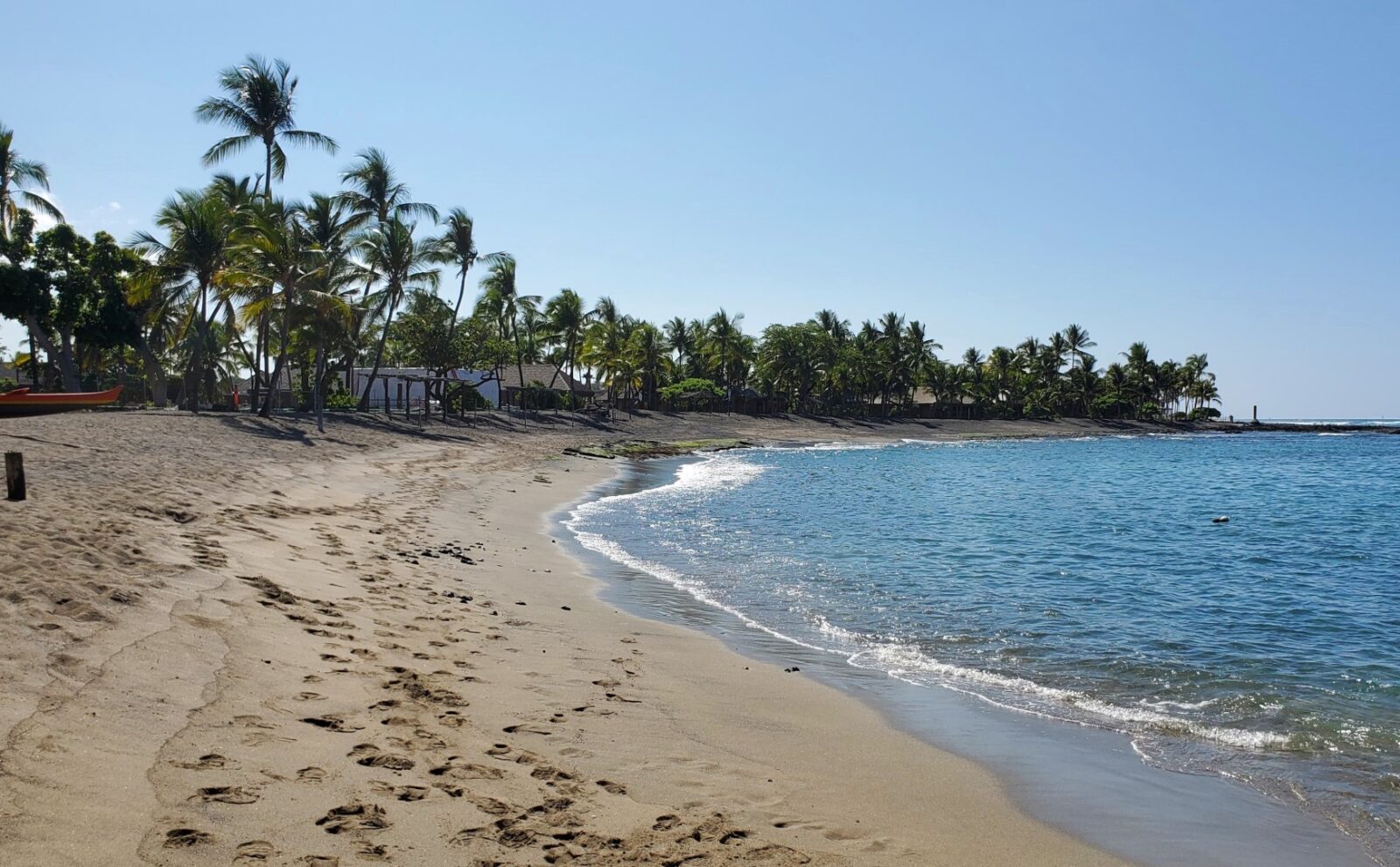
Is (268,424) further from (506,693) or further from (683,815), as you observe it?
(683,815)

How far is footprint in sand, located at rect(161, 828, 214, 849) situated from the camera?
142 inches

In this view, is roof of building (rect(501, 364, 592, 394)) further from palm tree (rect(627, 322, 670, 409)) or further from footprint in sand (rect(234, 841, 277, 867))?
footprint in sand (rect(234, 841, 277, 867))

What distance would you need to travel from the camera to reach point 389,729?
17.7ft

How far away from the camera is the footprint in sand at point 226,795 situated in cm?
404

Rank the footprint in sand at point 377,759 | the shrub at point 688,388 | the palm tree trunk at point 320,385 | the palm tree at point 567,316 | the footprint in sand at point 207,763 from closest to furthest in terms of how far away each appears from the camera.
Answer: the footprint in sand at point 207,763 < the footprint in sand at point 377,759 < the palm tree trunk at point 320,385 < the palm tree at point 567,316 < the shrub at point 688,388

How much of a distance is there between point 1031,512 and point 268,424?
26714 mm

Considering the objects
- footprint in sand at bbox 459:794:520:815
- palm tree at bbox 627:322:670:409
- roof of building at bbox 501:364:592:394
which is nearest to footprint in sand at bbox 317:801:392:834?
footprint in sand at bbox 459:794:520:815

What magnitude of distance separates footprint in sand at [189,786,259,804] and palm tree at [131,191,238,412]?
3729 cm

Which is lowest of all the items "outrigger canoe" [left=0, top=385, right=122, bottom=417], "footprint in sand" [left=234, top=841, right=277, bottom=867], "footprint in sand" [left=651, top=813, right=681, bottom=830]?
"footprint in sand" [left=651, top=813, right=681, bottom=830]

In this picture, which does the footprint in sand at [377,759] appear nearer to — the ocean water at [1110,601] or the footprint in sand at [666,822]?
the footprint in sand at [666,822]

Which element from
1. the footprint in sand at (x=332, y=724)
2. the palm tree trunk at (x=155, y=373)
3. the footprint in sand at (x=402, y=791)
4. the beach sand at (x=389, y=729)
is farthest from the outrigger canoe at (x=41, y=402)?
the footprint in sand at (x=402, y=791)

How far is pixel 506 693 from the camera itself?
6.60 meters

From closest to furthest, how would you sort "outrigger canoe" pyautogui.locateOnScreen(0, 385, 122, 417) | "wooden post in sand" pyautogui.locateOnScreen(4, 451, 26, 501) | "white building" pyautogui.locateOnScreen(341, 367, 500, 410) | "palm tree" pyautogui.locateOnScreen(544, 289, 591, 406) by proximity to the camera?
"wooden post in sand" pyautogui.locateOnScreen(4, 451, 26, 501) → "outrigger canoe" pyautogui.locateOnScreen(0, 385, 122, 417) → "white building" pyautogui.locateOnScreen(341, 367, 500, 410) → "palm tree" pyautogui.locateOnScreen(544, 289, 591, 406)

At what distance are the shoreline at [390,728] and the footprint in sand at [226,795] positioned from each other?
0.8 inches
